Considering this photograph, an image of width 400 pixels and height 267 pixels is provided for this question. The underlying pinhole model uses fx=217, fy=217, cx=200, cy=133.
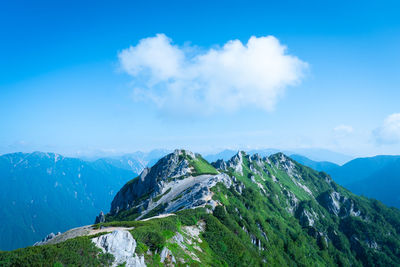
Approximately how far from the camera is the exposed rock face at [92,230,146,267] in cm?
3757

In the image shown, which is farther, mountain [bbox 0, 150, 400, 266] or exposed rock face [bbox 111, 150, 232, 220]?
exposed rock face [bbox 111, 150, 232, 220]

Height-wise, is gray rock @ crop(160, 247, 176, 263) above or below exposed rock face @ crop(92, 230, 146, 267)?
below

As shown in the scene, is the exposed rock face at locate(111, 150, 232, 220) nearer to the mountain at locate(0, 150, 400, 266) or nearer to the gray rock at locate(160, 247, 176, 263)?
the mountain at locate(0, 150, 400, 266)

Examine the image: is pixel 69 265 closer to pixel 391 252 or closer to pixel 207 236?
pixel 207 236

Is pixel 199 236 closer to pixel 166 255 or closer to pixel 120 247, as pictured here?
pixel 166 255

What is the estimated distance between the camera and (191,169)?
538ft

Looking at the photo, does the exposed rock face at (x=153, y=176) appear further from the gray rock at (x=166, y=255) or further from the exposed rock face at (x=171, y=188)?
the gray rock at (x=166, y=255)

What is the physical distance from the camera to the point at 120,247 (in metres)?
39.0

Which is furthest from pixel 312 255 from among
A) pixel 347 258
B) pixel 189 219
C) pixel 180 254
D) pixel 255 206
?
pixel 180 254

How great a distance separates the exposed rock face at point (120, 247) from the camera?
37566mm

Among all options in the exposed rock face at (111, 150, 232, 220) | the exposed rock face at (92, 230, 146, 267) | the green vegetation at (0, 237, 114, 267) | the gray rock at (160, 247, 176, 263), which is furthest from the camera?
the exposed rock face at (111, 150, 232, 220)

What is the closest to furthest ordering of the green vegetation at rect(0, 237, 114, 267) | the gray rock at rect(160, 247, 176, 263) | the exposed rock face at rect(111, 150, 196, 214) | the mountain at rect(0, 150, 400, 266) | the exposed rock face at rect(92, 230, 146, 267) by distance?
the green vegetation at rect(0, 237, 114, 267) < the exposed rock face at rect(92, 230, 146, 267) < the mountain at rect(0, 150, 400, 266) < the gray rock at rect(160, 247, 176, 263) < the exposed rock face at rect(111, 150, 196, 214)

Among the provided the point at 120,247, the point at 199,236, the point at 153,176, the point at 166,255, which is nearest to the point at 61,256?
the point at 120,247

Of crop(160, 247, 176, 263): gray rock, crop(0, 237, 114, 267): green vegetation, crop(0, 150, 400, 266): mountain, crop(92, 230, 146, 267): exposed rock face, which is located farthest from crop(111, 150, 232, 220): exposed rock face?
crop(0, 237, 114, 267): green vegetation
